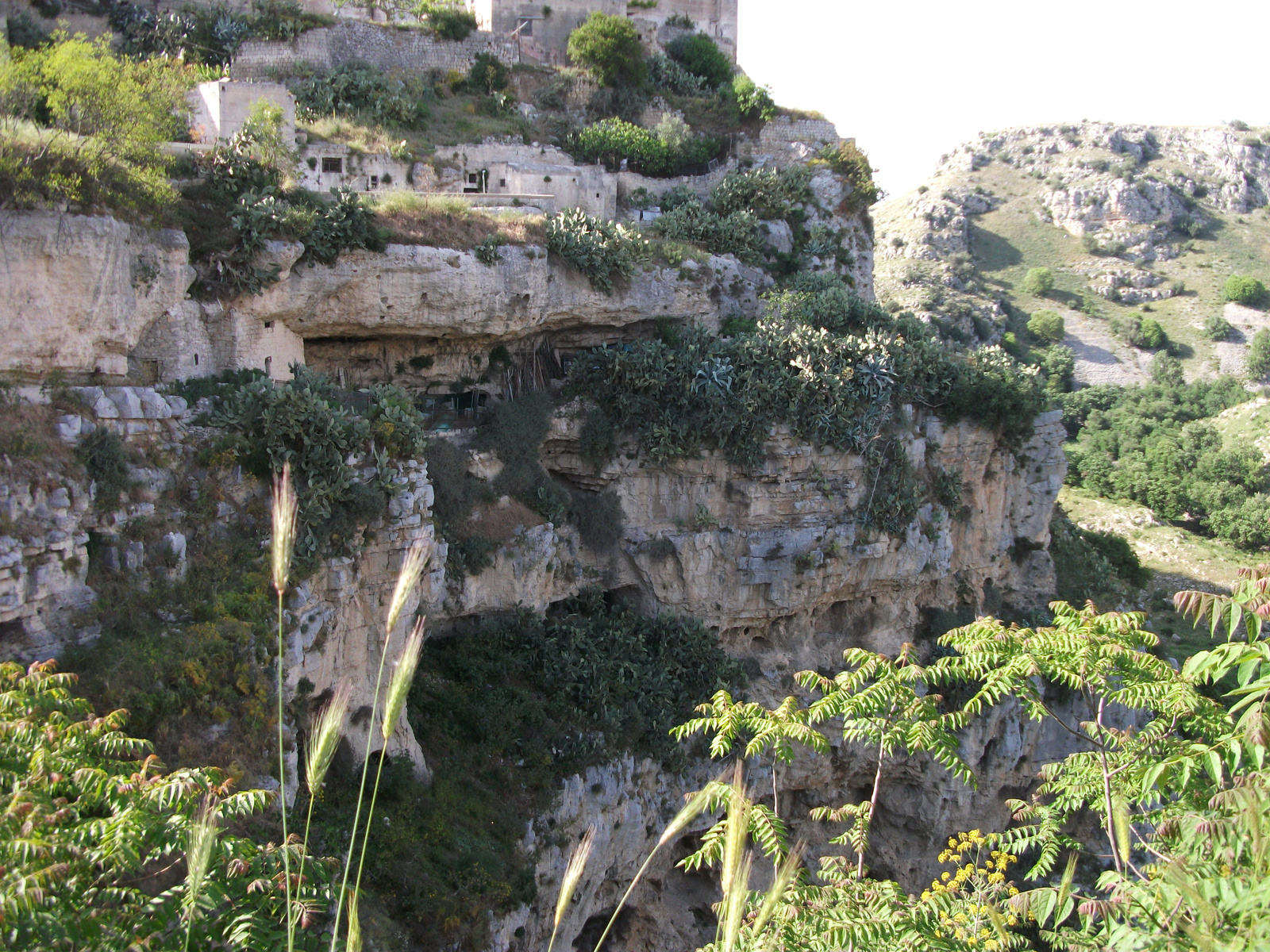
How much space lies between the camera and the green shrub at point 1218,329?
60.9 meters

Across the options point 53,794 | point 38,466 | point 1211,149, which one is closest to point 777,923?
point 53,794

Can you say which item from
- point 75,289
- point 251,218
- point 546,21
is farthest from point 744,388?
point 546,21

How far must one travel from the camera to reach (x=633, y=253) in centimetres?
2084

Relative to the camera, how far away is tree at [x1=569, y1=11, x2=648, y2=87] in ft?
104

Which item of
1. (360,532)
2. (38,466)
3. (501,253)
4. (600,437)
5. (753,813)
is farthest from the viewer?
(600,437)

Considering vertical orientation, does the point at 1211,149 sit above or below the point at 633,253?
above

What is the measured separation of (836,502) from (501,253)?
379 inches

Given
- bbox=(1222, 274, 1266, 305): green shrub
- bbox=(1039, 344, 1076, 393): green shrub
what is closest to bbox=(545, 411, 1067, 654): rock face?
bbox=(1039, 344, 1076, 393): green shrub

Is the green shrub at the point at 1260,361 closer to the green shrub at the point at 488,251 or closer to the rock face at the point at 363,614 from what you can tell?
the green shrub at the point at 488,251

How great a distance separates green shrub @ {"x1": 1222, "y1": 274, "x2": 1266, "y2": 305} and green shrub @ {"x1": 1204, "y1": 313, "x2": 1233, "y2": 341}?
3076mm

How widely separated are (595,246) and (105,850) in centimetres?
1652

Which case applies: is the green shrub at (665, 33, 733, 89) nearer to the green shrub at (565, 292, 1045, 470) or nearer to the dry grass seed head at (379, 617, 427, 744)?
the green shrub at (565, 292, 1045, 470)

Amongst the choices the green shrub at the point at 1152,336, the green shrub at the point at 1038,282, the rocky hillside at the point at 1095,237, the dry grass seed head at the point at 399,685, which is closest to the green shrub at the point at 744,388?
the dry grass seed head at the point at 399,685

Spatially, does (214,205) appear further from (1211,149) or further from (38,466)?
(1211,149)
